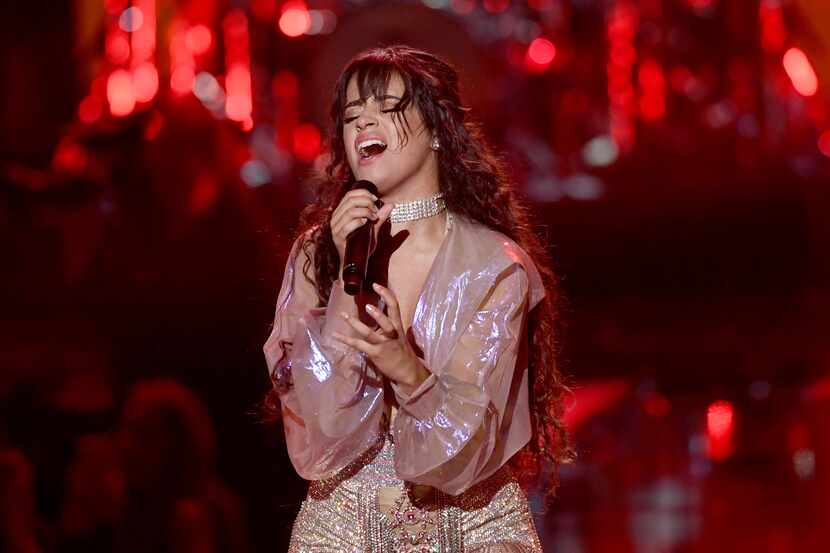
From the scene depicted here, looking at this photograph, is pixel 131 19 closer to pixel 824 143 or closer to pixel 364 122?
pixel 824 143

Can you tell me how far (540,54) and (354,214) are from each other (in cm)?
735

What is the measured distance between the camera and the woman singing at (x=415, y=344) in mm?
2123

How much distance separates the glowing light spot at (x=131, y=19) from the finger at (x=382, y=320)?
21.9ft

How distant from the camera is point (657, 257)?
28.8 feet

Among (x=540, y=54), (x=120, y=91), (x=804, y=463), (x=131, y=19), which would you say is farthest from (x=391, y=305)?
(x=540, y=54)

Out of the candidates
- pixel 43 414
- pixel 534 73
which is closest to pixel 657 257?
pixel 534 73

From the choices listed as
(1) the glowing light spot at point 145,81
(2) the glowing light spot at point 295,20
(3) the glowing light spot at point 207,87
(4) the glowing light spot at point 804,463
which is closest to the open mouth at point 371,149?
(4) the glowing light spot at point 804,463

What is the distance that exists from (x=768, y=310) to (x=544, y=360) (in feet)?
19.6

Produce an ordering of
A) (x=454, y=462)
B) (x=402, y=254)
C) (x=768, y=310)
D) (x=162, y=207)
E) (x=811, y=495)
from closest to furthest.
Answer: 1. (x=454, y=462)
2. (x=402, y=254)
3. (x=811, y=495)
4. (x=162, y=207)
5. (x=768, y=310)

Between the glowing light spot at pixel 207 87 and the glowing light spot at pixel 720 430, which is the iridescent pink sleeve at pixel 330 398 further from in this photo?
the glowing light spot at pixel 207 87

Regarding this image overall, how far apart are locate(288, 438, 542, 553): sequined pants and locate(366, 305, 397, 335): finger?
0.30 m

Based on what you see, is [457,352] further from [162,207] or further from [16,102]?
[16,102]

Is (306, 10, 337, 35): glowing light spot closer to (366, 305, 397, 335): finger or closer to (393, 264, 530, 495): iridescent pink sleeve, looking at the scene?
(393, 264, 530, 495): iridescent pink sleeve

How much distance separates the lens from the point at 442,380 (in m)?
2.16
